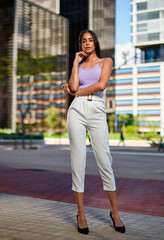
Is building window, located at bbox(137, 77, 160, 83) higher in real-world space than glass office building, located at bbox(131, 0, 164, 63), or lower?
lower

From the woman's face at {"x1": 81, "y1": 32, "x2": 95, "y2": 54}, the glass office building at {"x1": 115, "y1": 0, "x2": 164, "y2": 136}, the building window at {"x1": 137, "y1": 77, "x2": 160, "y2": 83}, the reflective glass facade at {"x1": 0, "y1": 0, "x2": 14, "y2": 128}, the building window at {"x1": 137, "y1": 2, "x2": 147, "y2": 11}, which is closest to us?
the woman's face at {"x1": 81, "y1": 32, "x2": 95, "y2": 54}

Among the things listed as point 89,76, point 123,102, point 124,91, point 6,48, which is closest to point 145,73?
point 124,91

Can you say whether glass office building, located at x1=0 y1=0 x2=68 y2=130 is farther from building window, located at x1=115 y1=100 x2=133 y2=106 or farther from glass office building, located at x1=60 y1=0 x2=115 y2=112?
building window, located at x1=115 y1=100 x2=133 y2=106

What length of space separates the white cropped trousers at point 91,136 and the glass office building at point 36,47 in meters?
51.6

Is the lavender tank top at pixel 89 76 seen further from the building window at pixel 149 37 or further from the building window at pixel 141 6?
the building window at pixel 141 6

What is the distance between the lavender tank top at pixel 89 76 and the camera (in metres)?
3.65

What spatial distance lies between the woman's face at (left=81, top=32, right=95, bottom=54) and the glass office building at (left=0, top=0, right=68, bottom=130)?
51.3 metres

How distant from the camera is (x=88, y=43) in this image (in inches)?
149

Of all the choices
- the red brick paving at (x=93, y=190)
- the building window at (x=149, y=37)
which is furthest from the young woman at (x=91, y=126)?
the building window at (x=149, y=37)

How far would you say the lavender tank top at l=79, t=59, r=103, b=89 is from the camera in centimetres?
365

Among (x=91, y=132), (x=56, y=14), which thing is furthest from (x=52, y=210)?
(x=56, y=14)

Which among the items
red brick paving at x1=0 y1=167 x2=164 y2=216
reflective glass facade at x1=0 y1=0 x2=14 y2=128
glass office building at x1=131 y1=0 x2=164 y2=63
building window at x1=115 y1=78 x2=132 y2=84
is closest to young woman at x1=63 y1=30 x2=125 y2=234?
red brick paving at x1=0 y1=167 x2=164 y2=216

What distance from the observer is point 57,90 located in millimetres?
93375

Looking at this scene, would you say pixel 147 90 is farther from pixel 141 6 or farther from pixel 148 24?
pixel 141 6
